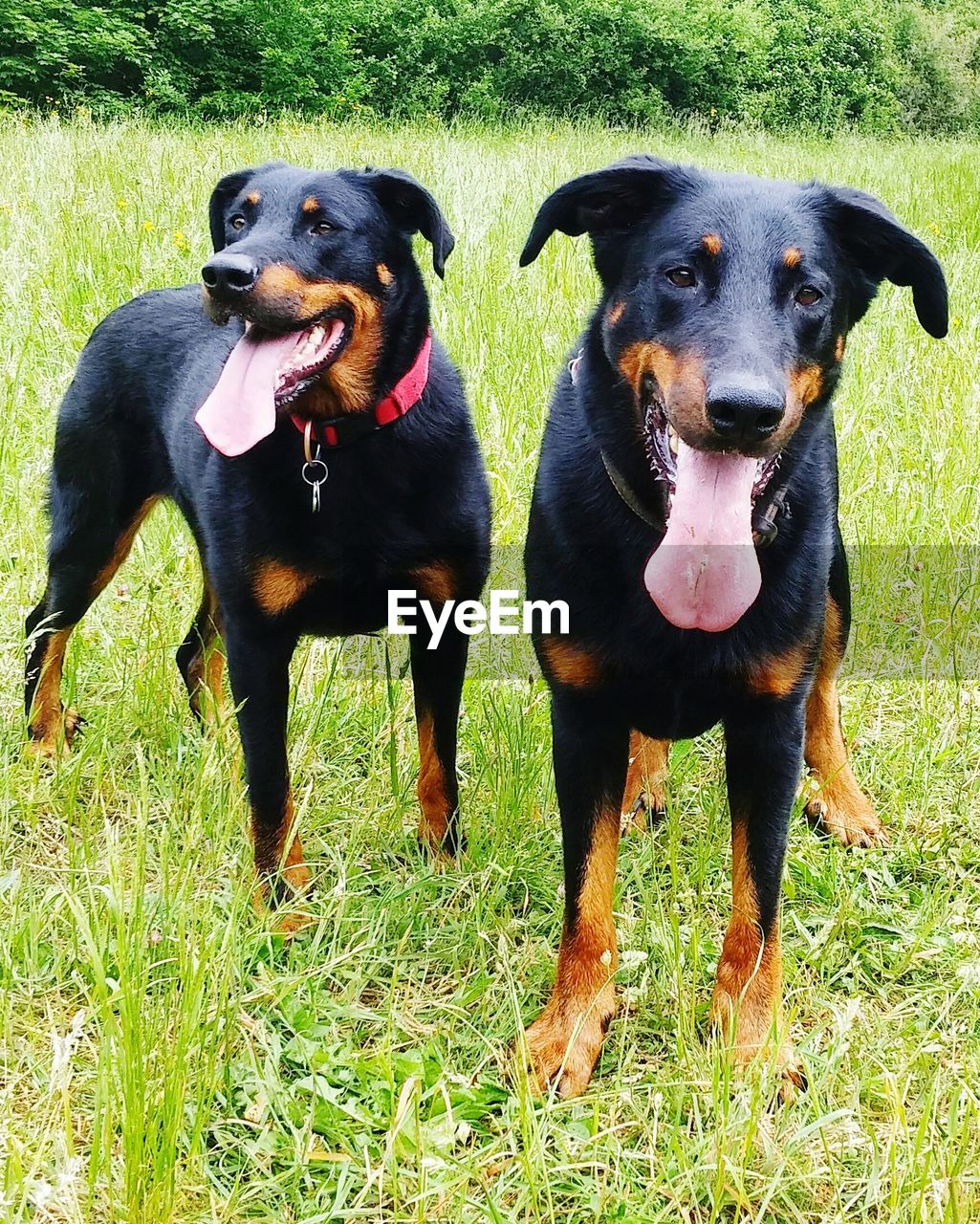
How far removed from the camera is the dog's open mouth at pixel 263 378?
7.50 ft

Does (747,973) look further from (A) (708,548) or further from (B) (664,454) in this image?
(B) (664,454)

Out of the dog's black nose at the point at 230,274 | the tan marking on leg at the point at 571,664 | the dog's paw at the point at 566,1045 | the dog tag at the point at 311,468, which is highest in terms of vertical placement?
the dog's black nose at the point at 230,274

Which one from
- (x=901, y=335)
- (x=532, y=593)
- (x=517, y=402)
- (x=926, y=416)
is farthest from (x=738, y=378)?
(x=901, y=335)

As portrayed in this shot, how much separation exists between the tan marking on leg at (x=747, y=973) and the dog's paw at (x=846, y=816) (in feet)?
2.32

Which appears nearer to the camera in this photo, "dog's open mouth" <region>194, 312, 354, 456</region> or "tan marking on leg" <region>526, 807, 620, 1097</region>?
"tan marking on leg" <region>526, 807, 620, 1097</region>

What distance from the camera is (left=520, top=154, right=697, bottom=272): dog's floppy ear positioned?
207cm

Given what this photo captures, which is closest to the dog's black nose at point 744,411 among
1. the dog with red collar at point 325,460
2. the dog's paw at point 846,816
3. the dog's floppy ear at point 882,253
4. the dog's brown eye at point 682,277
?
the dog's brown eye at point 682,277

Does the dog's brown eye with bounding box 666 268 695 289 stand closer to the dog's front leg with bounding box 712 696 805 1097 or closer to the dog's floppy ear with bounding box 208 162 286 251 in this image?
the dog's front leg with bounding box 712 696 805 1097

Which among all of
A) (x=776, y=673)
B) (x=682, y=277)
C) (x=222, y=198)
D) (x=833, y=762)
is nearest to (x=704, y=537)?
(x=776, y=673)

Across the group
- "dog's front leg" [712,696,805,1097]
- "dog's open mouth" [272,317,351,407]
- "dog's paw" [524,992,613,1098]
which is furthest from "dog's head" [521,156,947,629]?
"dog's paw" [524,992,613,1098]

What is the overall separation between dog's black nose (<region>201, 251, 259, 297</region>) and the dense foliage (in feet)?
39.7

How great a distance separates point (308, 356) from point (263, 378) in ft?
0.41

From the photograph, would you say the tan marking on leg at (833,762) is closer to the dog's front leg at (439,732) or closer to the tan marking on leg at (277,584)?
the dog's front leg at (439,732)

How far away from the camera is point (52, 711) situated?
3117 millimetres
